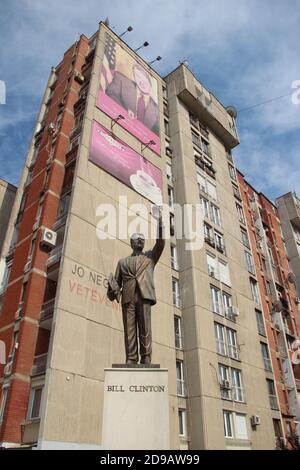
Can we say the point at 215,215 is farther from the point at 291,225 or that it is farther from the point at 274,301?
the point at 291,225

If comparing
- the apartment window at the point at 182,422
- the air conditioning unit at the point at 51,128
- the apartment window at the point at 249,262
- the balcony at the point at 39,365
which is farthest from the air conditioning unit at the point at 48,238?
the apartment window at the point at 249,262

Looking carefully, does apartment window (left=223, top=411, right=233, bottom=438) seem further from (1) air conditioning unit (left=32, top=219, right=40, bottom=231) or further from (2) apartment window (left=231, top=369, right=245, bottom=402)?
(1) air conditioning unit (left=32, top=219, right=40, bottom=231)

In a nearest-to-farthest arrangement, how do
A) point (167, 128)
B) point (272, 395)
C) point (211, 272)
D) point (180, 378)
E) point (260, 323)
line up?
1. point (180, 378)
2. point (272, 395)
3. point (211, 272)
4. point (260, 323)
5. point (167, 128)

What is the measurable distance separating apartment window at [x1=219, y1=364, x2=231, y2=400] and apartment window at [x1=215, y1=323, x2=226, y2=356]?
→ 937 mm

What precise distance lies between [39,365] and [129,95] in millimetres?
22076

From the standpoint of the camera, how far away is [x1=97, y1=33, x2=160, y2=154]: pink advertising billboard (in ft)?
96.9

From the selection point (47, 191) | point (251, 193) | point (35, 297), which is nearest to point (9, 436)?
point (35, 297)

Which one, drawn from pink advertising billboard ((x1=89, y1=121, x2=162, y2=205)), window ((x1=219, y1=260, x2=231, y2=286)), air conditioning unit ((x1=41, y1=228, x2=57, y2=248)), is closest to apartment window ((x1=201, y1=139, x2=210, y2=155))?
pink advertising billboard ((x1=89, y1=121, x2=162, y2=205))

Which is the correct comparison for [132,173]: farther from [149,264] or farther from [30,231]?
[149,264]

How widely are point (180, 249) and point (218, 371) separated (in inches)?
342

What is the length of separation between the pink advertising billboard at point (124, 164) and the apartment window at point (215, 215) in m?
5.89

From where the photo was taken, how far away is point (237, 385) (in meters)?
25.3

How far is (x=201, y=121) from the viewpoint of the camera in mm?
40250

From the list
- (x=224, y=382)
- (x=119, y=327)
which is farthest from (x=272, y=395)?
(x=119, y=327)
